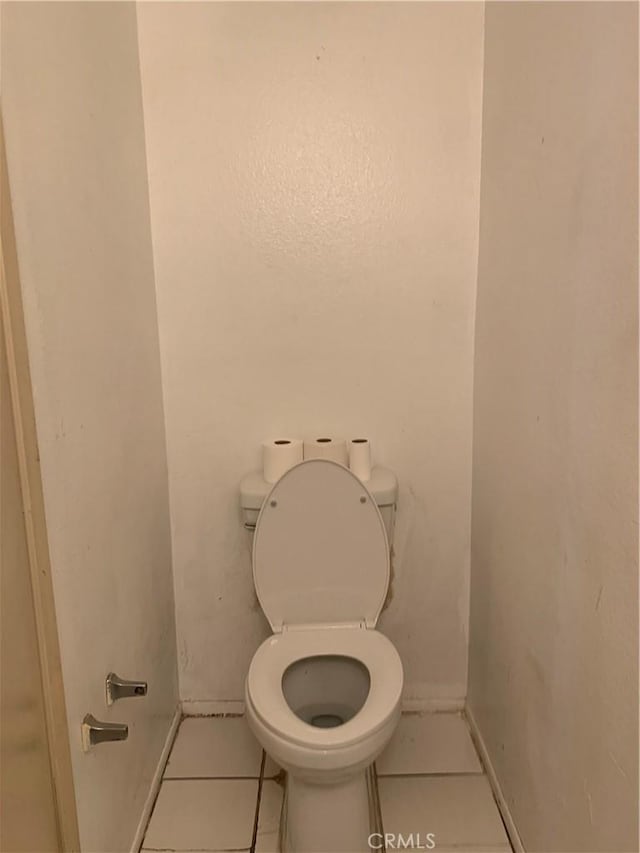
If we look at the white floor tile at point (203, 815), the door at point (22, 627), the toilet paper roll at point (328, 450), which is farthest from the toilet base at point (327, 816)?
the toilet paper roll at point (328, 450)

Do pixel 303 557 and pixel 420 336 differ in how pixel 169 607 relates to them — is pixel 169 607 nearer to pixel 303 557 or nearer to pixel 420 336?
pixel 303 557

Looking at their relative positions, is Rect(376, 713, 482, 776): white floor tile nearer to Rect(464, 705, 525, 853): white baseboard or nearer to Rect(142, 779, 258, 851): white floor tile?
Rect(464, 705, 525, 853): white baseboard

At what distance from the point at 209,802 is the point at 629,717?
3.63 feet

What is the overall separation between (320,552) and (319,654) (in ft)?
0.80

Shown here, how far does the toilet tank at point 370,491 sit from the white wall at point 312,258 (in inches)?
3.8

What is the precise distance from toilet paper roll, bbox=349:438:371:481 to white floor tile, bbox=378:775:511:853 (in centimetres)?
80

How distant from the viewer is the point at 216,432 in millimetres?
1727

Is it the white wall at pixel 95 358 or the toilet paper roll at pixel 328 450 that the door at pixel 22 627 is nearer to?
the white wall at pixel 95 358

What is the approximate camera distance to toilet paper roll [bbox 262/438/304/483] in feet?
5.35

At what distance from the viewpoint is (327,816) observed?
4.17ft

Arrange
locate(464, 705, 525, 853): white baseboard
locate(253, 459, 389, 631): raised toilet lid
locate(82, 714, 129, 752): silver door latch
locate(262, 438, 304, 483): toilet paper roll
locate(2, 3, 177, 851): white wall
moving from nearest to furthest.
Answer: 1. locate(2, 3, 177, 851): white wall
2. locate(82, 714, 129, 752): silver door latch
3. locate(464, 705, 525, 853): white baseboard
4. locate(253, 459, 389, 631): raised toilet lid
5. locate(262, 438, 304, 483): toilet paper roll

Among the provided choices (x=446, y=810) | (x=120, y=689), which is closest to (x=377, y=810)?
(x=446, y=810)

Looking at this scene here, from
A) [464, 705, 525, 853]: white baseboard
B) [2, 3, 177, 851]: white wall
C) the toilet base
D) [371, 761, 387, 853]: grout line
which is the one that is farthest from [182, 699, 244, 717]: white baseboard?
[464, 705, 525, 853]: white baseboard

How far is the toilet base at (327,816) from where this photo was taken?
4.16 ft
